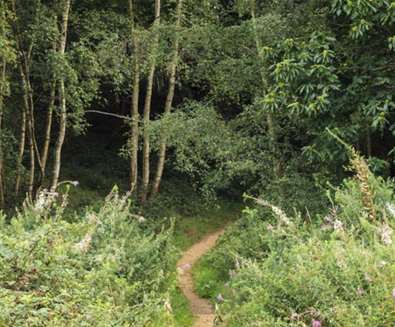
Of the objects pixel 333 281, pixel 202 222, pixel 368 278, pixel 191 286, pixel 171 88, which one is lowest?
pixel 202 222

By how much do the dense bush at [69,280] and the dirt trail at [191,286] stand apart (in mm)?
1251

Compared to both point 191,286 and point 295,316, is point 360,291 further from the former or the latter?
point 191,286

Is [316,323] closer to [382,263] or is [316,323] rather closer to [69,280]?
[382,263]

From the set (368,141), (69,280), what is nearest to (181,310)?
(368,141)

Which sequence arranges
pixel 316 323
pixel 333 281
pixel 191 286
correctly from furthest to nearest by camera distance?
pixel 191 286
pixel 333 281
pixel 316 323

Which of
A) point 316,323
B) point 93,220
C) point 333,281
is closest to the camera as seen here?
point 316,323

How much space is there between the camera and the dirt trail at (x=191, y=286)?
26.9ft

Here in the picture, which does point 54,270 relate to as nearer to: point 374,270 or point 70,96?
point 374,270

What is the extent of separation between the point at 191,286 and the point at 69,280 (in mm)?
6594

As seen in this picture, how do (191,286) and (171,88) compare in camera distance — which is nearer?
(191,286)

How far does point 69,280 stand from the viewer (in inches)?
177

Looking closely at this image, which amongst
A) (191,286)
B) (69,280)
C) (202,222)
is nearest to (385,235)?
(69,280)

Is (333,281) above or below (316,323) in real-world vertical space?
above

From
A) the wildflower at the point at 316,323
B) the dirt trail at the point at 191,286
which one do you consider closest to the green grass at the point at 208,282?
the dirt trail at the point at 191,286
